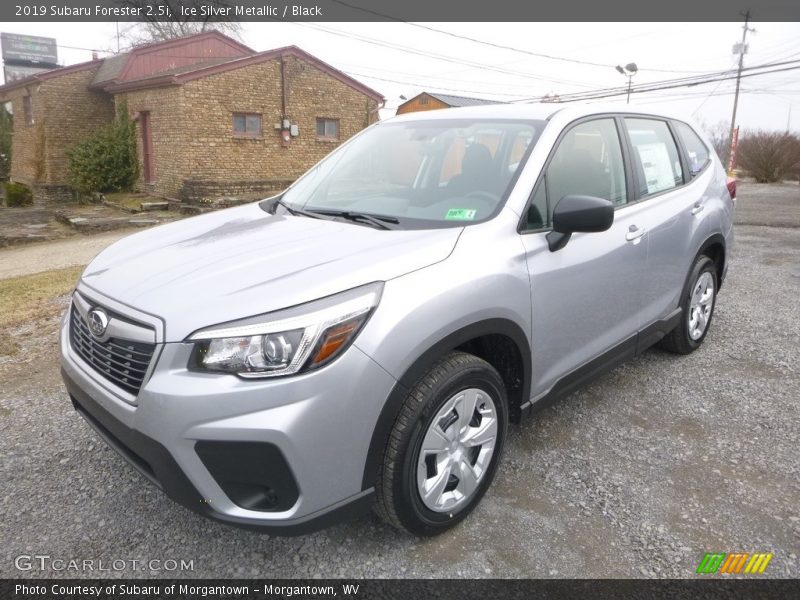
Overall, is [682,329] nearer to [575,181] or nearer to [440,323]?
[575,181]

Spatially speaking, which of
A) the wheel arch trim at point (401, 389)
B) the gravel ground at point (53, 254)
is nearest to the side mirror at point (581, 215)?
the wheel arch trim at point (401, 389)

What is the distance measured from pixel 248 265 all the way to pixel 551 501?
1.74m

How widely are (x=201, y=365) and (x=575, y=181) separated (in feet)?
6.78

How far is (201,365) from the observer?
6.51ft

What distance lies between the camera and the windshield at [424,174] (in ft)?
9.23

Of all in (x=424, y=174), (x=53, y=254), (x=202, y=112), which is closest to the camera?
(x=424, y=174)

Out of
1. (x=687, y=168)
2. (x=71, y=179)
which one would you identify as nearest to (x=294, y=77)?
(x=71, y=179)

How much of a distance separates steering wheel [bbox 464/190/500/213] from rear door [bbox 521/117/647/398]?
16 centimetres

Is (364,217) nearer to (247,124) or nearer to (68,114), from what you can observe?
(247,124)

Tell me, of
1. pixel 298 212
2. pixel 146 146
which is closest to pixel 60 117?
pixel 146 146

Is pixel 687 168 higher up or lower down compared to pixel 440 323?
higher up

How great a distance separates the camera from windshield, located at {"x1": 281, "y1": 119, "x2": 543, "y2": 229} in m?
2.81

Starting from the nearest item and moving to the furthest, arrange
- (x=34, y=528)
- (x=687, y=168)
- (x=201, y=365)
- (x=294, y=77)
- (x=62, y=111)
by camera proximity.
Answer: (x=201, y=365) < (x=34, y=528) < (x=687, y=168) < (x=294, y=77) < (x=62, y=111)

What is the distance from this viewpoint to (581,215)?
8.57 ft
